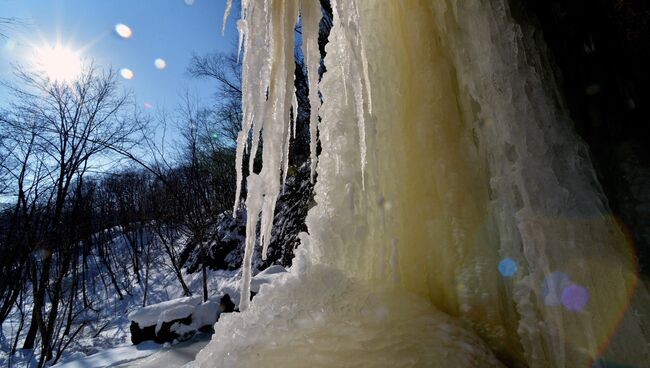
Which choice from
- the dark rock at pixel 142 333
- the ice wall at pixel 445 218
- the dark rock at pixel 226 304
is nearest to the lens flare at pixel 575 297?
the ice wall at pixel 445 218

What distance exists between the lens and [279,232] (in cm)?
838

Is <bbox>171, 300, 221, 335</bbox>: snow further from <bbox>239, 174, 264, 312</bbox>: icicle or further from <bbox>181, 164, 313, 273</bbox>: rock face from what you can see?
<bbox>239, 174, 264, 312</bbox>: icicle

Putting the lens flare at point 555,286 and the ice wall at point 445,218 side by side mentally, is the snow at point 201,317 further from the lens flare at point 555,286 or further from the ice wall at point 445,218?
the lens flare at point 555,286

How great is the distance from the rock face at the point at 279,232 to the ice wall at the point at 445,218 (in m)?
4.59

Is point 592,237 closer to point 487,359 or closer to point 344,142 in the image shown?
point 487,359

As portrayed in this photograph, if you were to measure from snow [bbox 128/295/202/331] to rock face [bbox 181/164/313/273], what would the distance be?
174 centimetres

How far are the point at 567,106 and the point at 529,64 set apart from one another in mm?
172

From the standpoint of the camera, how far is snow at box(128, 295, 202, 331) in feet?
19.4

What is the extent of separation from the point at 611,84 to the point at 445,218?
1.95 feet

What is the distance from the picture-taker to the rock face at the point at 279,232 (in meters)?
7.45

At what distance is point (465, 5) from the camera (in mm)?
950

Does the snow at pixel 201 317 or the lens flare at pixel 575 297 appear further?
the snow at pixel 201 317

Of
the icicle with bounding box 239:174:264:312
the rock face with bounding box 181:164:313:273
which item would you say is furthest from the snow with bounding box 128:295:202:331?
the icicle with bounding box 239:174:264:312

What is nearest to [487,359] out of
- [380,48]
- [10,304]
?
[380,48]
